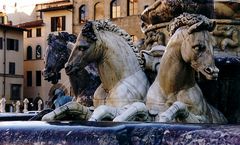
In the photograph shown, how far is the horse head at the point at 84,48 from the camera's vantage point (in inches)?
338

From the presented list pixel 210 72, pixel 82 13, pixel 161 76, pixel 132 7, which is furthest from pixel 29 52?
pixel 210 72

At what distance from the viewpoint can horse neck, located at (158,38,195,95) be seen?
768cm

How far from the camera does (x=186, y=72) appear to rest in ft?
25.3

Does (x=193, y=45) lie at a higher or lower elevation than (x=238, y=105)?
higher

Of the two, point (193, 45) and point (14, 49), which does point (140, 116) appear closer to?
point (193, 45)

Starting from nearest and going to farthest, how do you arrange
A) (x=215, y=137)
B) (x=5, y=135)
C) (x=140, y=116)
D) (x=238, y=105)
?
1. (x=215, y=137)
2. (x=5, y=135)
3. (x=140, y=116)
4. (x=238, y=105)

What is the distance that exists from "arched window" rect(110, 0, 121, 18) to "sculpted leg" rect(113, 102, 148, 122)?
1988 inches

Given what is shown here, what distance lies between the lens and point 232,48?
29.0 feet

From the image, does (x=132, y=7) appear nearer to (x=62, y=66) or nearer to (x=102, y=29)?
(x=62, y=66)

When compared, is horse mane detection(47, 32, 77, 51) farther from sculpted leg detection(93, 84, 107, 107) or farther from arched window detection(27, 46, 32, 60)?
arched window detection(27, 46, 32, 60)

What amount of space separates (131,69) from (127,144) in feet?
13.5

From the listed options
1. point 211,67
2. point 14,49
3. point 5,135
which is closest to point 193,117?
point 211,67

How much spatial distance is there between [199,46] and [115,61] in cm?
158

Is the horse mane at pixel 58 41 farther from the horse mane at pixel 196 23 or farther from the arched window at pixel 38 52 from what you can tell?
the arched window at pixel 38 52
